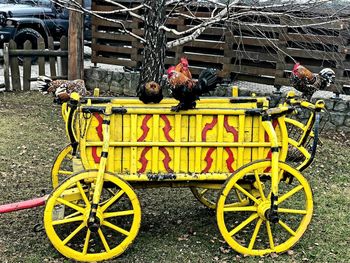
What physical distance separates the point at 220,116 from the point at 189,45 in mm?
5456

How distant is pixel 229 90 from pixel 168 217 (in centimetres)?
417

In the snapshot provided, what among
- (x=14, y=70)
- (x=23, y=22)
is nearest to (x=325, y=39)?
(x=14, y=70)

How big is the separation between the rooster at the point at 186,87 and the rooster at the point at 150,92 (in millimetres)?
199

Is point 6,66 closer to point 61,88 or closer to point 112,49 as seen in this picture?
point 112,49

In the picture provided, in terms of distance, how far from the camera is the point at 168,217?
483cm

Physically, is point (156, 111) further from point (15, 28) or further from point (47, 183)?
point (15, 28)

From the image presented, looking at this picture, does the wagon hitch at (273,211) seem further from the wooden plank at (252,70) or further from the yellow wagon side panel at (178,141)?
the wooden plank at (252,70)

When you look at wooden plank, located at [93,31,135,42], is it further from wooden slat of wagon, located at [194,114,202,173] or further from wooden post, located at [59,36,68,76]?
wooden slat of wagon, located at [194,114,202,173]

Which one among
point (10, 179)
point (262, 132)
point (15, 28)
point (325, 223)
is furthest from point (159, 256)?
point (15, 28)

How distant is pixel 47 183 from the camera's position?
5.55 m

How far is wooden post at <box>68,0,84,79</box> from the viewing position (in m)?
9.20

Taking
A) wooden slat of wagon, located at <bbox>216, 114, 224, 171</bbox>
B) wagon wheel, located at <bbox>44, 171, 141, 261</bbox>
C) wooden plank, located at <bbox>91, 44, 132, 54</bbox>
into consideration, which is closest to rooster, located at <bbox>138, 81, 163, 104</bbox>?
wooden slat of wagon, located at <bbox>216, 114, 224, 171</bbox>

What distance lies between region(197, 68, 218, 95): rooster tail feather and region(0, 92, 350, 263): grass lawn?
4.47 feet

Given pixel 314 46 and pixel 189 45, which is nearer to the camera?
pixel 314 46
